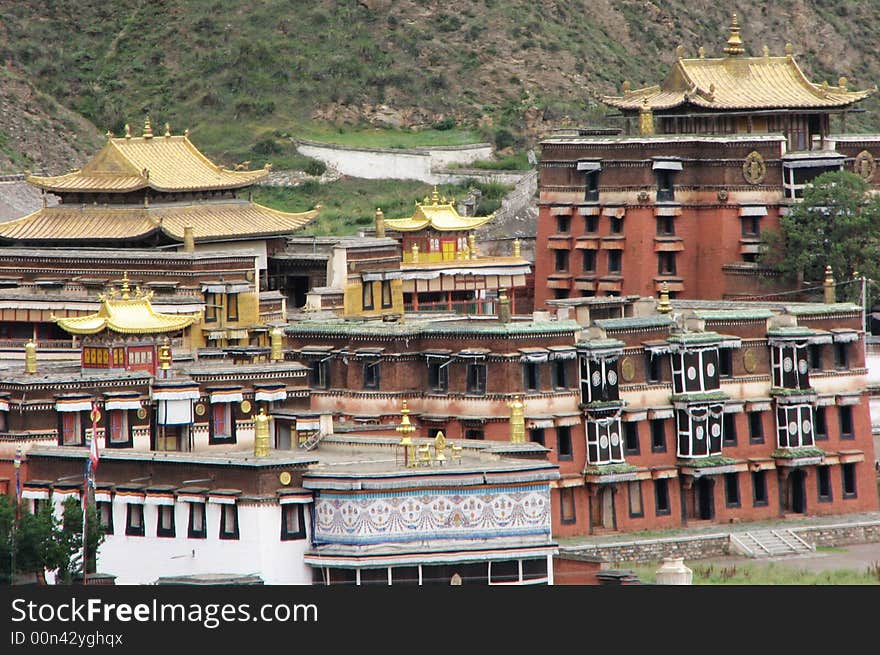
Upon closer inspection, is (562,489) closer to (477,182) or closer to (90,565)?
(90,565)

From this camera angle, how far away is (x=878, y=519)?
110 m

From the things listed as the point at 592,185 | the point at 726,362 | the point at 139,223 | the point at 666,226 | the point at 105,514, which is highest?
the point at 592,185

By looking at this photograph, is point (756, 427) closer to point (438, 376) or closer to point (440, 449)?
point (438, 376)

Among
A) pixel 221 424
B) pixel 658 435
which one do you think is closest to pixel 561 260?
pixel 658 435

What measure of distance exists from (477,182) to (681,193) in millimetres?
43773

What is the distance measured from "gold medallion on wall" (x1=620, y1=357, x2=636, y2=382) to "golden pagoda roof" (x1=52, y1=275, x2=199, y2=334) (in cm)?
1455

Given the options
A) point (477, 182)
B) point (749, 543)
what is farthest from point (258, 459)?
point (477, 182)

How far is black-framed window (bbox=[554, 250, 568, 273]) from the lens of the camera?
133625 millimetres

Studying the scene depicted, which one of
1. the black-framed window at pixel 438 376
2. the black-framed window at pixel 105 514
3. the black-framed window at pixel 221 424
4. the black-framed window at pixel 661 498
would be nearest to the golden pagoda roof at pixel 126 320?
the black-framed window at pixel 221 424

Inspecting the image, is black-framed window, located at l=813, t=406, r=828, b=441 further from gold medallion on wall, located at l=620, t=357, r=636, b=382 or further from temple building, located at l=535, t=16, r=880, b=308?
temple building, located at l=535, t=16, r=880, b=308

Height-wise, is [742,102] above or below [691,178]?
above

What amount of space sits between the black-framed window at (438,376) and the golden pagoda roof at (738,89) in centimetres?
3031

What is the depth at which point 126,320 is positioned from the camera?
101812 millimetres

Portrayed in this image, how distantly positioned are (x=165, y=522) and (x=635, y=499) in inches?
848
